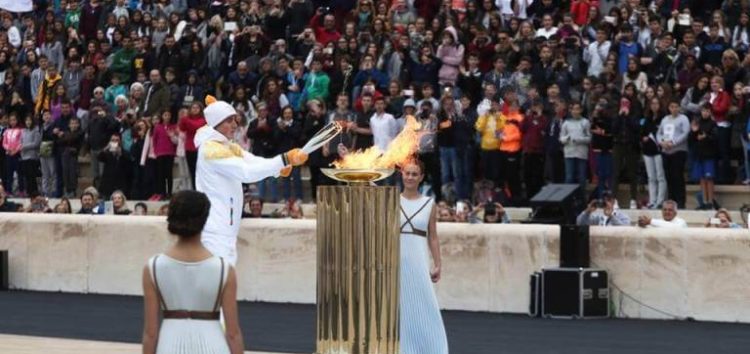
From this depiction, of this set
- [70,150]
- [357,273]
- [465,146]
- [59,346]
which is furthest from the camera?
[70,150]

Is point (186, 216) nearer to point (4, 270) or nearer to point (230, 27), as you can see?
point (4, 270)

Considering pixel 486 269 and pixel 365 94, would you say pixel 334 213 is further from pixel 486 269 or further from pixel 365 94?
pixel 365 94

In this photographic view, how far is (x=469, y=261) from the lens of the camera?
64.5ft

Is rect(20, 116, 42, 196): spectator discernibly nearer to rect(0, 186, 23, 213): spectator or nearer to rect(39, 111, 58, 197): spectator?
rect(39, 111, 58, 197): spectator

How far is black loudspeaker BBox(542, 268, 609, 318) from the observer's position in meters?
18.8

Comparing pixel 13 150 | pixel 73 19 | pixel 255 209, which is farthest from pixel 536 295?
pixel 73 19

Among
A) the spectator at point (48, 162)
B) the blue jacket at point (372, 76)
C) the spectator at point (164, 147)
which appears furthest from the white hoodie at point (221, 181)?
the spectator at point (48, 162)

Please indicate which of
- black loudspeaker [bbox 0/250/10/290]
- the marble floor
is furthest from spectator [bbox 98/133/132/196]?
the marble floor

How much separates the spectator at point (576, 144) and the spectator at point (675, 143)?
973mm

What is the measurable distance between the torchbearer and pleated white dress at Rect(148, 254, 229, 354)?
4004 millimetres

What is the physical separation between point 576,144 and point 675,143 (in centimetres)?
134

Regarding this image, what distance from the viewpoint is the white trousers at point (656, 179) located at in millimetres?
23875

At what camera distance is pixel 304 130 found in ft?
85.4

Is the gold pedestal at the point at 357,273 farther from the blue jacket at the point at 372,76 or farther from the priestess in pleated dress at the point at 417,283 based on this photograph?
the blue jacket at the point at 372,76
